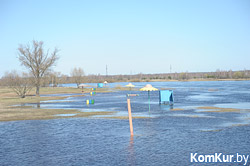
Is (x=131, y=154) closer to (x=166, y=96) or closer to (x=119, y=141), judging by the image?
(x=119, y=141)

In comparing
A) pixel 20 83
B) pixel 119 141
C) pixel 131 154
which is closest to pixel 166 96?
pixel 119 141

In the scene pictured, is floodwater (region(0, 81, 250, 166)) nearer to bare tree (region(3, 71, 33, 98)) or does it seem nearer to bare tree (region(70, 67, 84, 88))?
bare tree (region(3, 71, 33, 98))

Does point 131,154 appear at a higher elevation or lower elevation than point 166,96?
lower

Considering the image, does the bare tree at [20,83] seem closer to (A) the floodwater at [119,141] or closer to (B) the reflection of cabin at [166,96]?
(B) the reflection of cabin at [166,96]

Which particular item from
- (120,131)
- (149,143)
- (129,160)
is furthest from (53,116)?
(129,160)

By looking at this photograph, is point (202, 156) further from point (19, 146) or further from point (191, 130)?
point (19, 146)

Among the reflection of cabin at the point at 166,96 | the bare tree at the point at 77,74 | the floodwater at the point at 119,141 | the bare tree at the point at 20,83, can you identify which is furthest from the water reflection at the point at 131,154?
the bare tree at the point at 77,74

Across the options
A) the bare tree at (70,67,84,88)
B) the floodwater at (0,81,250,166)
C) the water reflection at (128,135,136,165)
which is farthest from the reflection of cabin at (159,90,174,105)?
the bare tree at (70,67,84,88)

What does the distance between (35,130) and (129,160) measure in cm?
945

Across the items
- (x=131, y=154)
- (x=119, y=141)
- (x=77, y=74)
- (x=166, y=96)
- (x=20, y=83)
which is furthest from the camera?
(x=77, y=74)

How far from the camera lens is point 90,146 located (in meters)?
14.8

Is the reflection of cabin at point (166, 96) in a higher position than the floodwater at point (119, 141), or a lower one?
higher

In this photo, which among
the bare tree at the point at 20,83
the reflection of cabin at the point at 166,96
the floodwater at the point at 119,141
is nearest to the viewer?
the floodwater at the point at 119,141

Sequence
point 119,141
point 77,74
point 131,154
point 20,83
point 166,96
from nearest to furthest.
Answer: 1. point 131,154
2. point 119,141
3. point 166,96
4. point 20,83
5. point 77,74
